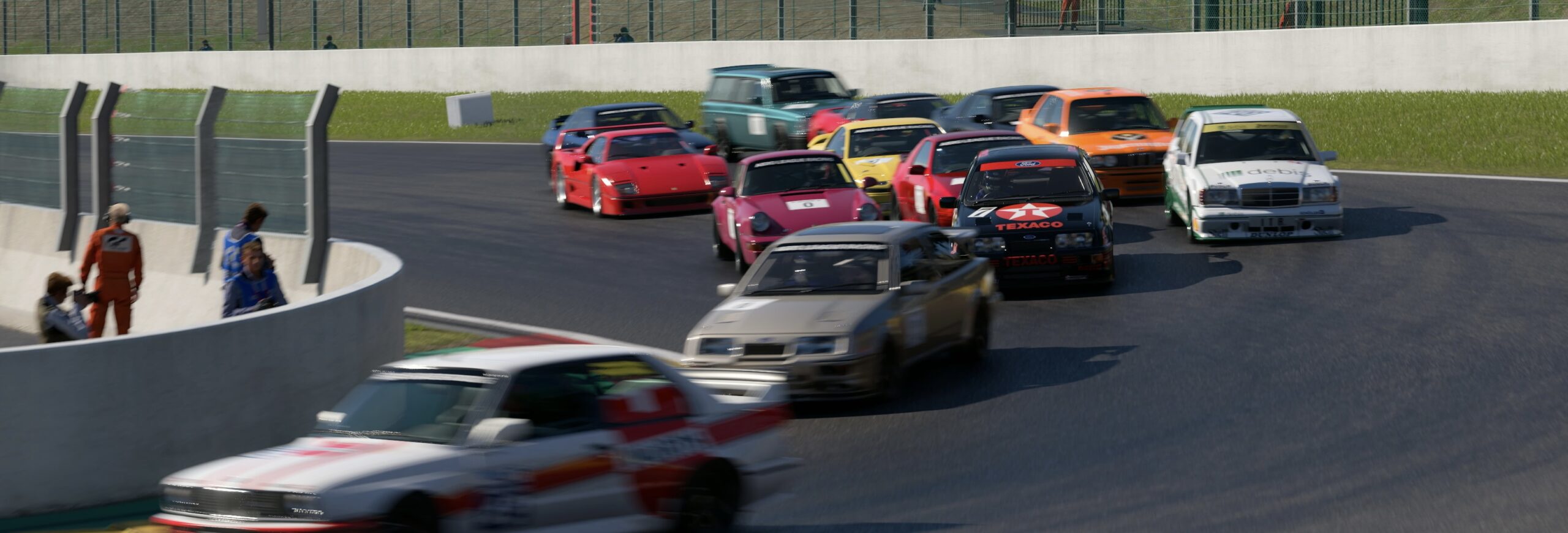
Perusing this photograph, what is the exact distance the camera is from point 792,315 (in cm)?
1196

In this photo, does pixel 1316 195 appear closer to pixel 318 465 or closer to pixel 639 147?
pixel 639 147

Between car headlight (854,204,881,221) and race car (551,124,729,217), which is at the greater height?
race car (551,124,729,217)

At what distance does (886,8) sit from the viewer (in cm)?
4094

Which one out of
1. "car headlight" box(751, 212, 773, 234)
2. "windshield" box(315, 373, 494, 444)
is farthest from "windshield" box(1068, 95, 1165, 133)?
"windshield" box(315, 373, 494, 444)

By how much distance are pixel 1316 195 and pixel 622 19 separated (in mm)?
31199

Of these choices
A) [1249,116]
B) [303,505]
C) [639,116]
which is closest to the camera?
[303,505]

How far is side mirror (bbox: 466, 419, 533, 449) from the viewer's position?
7430 mm

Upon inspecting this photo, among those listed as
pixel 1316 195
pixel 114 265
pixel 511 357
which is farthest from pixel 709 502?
pixel 1316 195

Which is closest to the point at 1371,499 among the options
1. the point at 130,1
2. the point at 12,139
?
the point at 12,139

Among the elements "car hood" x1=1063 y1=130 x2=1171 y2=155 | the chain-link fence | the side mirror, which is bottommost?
the side mirror

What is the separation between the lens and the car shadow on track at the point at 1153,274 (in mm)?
16281

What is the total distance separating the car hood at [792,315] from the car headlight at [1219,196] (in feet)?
24.2

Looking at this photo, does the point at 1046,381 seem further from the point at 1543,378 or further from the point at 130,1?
the point at 130,1

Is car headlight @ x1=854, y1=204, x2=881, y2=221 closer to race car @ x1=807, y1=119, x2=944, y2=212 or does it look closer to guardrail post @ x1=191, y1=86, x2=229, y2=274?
race car @ x1=807, y1=119, x2=944, y2=212
